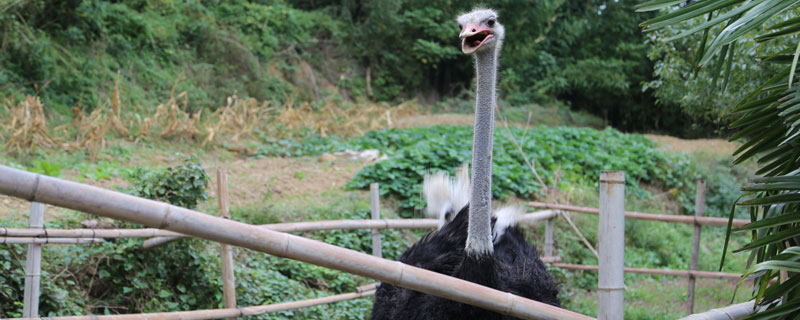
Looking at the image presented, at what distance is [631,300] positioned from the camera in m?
5.71

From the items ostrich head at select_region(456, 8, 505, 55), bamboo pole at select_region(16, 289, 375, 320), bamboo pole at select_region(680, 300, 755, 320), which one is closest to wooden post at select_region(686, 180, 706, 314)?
bamboo pole at select_region(16, 289, 375, 320)

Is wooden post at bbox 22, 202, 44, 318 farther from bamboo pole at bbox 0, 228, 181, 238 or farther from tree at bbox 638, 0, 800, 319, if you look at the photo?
tree at bbox 638, 0, 800, 319

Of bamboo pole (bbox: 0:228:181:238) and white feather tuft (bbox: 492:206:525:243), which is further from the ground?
white feather tuft (bbox: 492:206:525:243)

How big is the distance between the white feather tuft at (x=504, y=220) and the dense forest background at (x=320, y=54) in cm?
679

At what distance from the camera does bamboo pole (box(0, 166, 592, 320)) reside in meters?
1.27

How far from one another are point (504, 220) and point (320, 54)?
13472 mm

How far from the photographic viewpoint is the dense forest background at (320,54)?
31.2 feet

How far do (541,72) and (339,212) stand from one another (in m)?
12.7

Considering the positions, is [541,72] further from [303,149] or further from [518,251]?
[518,251]

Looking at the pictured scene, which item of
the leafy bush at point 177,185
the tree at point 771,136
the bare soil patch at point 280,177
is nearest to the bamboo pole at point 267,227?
the leafy bush at point 177,185

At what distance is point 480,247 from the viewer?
101 inches

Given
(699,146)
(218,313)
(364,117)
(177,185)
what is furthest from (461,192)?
(699,146)

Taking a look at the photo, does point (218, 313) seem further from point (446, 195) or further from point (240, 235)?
point (240, 235)

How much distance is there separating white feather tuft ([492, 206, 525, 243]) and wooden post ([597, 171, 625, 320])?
4.59ft
